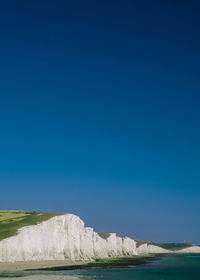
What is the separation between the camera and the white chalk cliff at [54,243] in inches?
3125

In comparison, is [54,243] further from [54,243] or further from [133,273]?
[133,273]

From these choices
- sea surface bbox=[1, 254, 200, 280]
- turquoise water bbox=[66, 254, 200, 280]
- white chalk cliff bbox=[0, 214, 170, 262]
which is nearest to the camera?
sea surface bbox=[1, 254, 200, 280]

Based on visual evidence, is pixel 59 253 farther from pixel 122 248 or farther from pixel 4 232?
pixel 122 248

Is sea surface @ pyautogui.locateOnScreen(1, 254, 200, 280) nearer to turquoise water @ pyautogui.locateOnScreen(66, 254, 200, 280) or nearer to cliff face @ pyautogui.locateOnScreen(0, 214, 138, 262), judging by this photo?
turquoise water @ pyautogui.locateOnScreen(66, 254, 200, 280)

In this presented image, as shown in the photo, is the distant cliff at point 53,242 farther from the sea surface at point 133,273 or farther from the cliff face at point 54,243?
the sea surface at point 133,273

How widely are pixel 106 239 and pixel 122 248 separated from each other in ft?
63.3

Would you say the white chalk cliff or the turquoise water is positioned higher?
the white chalk cliff

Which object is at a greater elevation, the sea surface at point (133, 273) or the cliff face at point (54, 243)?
the cliff face at point (54, 243)

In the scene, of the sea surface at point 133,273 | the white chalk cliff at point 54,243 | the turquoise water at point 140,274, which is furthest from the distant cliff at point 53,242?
the turquoise water at point 140,274

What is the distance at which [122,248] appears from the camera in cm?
16550

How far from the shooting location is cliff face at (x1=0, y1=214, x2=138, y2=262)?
79.4 m

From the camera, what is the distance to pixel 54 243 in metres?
94.4

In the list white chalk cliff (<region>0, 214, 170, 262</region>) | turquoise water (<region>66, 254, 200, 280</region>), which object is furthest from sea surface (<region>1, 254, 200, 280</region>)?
white chalk cliff (<region>0, 214, 170, 262</region>)

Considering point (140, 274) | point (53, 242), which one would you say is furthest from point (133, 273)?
point (53, 242)
